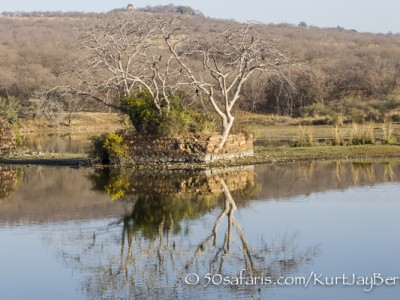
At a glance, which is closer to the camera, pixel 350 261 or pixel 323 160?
pixel 350 261

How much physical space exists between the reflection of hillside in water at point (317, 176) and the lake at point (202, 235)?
→ 6 centimetres

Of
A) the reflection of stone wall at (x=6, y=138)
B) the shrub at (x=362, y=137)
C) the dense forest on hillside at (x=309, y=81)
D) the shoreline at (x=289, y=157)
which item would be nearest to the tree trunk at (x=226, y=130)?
the shoreline at (x=289, y=157)

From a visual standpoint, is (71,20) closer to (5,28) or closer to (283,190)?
(5,28)

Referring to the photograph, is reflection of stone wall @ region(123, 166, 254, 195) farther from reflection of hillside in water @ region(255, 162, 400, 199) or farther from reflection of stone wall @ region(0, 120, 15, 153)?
reflection of stone wall @ region(0, 120, 15, 153)

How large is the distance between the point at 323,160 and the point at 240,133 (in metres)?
3.33

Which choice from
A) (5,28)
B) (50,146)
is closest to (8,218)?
(50,146)

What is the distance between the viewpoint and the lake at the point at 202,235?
45.0 ft

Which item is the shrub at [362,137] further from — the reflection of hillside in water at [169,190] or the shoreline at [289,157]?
the reflection of hillside in water at [169,190]

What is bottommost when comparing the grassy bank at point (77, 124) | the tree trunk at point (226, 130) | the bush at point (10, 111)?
the grassy bank at point (77, 124)

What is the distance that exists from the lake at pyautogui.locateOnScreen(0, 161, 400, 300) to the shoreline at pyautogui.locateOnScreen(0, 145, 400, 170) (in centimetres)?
247

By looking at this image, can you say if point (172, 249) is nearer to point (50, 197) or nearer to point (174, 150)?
point (50, 197)

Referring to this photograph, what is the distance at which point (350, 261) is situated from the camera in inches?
591

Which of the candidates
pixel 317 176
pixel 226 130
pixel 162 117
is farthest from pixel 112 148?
pixel 317 176

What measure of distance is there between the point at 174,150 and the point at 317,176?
543 cm
